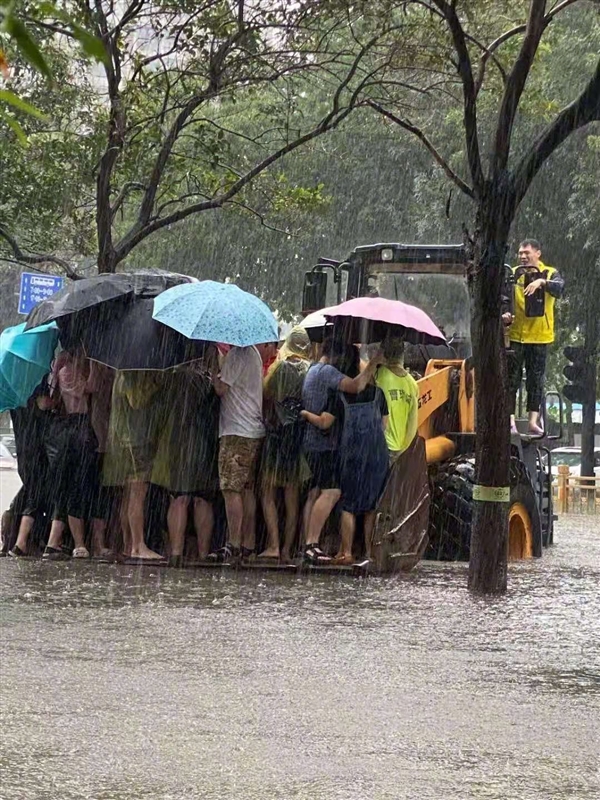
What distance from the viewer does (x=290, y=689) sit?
23.0 feet

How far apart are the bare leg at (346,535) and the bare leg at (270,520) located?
19.7 inches

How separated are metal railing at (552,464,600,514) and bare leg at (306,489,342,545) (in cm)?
1845

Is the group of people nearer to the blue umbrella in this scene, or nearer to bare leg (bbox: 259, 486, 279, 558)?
bare leg (bbox: 259, 486, 279, 558)

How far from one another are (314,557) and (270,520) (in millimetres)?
511

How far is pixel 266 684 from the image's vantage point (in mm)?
7121

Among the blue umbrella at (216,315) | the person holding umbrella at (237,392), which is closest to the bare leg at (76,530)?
the person holding umbrella at (237,392)

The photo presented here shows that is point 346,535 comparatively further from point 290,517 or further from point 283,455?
point 283,455

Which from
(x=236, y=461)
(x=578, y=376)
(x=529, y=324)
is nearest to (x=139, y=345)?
(x=236, y=461)

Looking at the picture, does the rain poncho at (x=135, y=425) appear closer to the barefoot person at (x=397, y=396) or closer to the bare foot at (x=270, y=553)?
the bare foot at (x=270, y=553)

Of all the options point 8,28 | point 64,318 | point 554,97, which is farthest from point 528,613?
point 554,97

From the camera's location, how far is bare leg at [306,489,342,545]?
1198cm

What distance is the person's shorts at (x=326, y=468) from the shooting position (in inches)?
472

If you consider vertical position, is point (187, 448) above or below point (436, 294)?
below

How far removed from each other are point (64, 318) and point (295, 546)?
2535 millimetres
